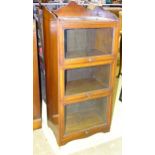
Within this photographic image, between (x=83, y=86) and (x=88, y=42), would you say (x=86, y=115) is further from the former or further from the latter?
(x=88, y=42)

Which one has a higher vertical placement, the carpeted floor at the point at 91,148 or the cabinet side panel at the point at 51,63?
the cabinet side panel at the point at 51,63

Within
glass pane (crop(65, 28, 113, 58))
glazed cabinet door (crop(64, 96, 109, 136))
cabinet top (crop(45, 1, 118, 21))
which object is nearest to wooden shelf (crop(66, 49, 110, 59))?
glass pane (crop(65, 28, 113, 58))

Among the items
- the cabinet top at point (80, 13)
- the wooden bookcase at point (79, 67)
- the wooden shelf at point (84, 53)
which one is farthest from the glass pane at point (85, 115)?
the cabinet top at point (80, 13)

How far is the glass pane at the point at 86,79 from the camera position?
5.67ft

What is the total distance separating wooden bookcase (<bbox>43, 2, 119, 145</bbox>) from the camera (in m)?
1.49

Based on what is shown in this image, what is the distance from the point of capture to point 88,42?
1802 millimetres

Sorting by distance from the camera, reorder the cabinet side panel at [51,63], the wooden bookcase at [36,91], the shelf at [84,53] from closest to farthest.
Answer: the cabinet side panel at [51,63]
the shelf at [84,53]
the wooden bookcase at [36,91]

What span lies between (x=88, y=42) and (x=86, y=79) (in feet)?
1.09

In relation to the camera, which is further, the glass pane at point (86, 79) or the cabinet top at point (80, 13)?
the glass pane at point (86, 79)

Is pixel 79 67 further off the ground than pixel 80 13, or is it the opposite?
pixel 80 13

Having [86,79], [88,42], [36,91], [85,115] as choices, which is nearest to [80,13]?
[88,42]

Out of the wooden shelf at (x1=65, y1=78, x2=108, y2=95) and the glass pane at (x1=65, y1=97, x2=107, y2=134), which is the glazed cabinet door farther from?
the wooden shelf at (x1=65, y1=78, x2=108, y2=95)

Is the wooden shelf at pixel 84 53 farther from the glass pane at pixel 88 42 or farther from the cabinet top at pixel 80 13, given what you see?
the cabinet top at pixel 80 13
